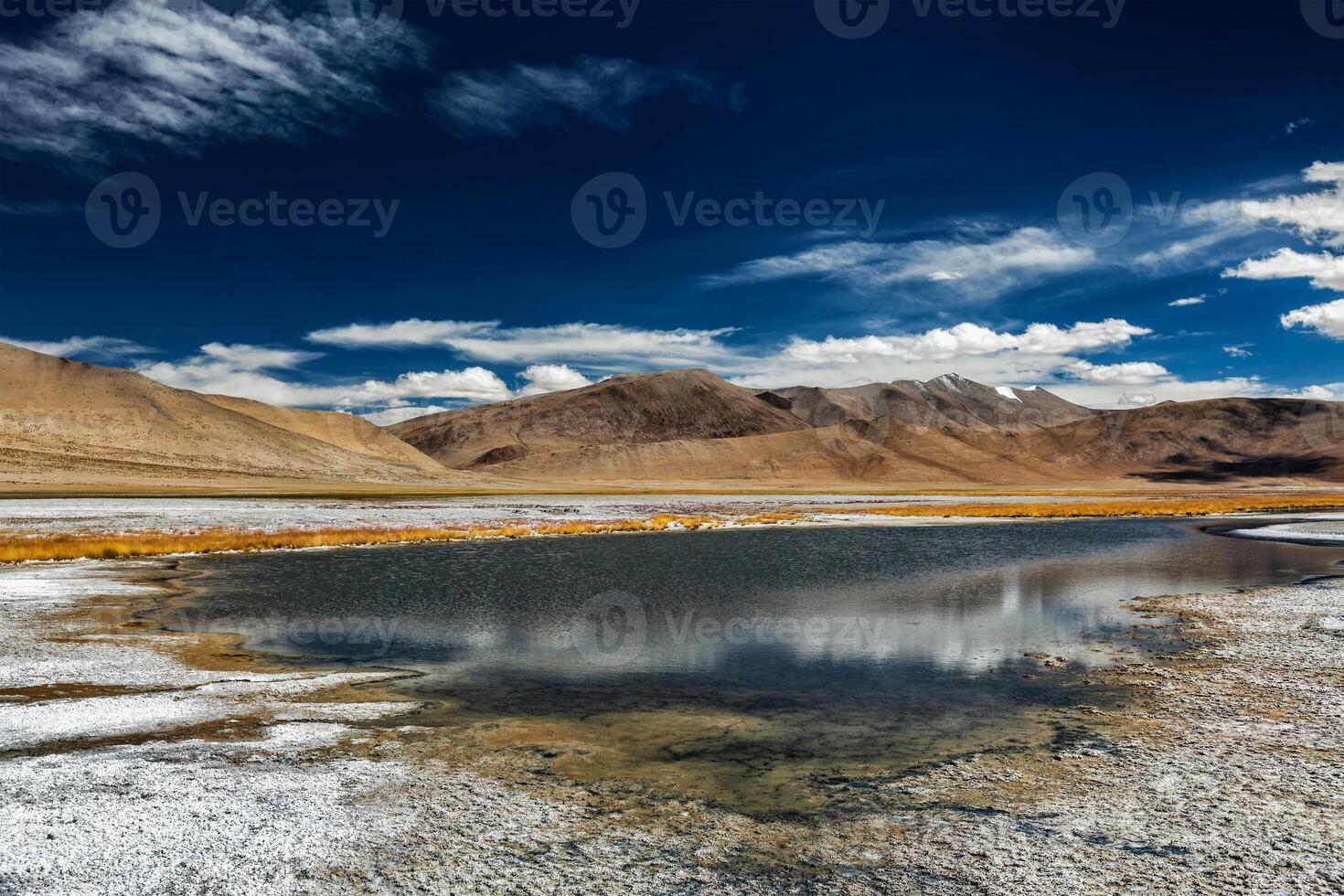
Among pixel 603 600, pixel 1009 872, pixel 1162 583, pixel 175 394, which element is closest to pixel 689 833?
pixel 1009 872

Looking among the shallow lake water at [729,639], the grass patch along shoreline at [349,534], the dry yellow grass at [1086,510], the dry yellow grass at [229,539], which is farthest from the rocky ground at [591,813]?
the dry yellow grass at [1086,510]

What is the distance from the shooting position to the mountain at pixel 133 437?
11438cm

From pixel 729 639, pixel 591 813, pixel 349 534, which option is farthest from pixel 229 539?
pixel 591 813

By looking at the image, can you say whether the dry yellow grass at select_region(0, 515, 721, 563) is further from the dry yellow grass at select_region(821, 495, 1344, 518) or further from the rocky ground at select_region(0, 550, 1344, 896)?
the dry yellow grass at select_region(821, 495, 1344, 518)

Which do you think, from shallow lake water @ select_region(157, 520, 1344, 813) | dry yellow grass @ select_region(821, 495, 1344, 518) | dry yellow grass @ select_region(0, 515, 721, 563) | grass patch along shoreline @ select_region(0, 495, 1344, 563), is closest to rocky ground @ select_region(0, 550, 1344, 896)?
shallow lake water @ select_region(157, 520, 1344, 813)

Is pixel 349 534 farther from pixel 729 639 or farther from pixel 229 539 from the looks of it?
pixel 729 639

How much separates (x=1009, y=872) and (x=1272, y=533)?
48.0m

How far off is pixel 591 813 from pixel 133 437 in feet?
489

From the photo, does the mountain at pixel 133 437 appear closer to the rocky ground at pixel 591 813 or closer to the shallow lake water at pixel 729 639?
the shallow lake water at pixel 729 639

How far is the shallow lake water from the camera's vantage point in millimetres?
9664

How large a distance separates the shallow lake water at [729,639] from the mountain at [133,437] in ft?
328

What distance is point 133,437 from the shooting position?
5197 inches

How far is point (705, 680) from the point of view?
13102mm

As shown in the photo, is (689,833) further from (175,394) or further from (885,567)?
(175,394)
